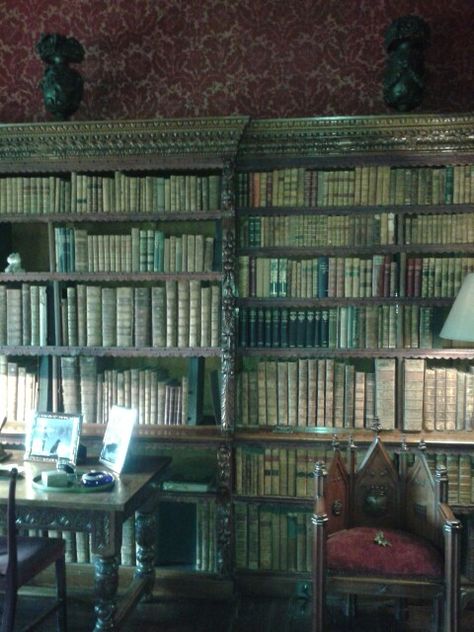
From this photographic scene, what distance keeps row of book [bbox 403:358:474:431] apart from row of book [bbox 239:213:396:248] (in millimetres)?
641

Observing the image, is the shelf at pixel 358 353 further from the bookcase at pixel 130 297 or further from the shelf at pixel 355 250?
the shelf at pixel 355 250

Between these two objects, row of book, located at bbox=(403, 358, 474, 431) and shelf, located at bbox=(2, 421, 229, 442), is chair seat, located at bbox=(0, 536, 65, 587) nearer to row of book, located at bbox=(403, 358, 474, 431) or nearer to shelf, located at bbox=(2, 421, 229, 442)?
shelf, located at bbox=(2, 421, 229, 442)

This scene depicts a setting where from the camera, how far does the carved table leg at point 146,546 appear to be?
3158 millimetres

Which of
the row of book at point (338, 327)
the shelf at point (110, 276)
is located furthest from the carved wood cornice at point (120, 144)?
the row of book at point (338, 327)

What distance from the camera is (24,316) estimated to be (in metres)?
3.34

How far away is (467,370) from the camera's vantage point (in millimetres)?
3281

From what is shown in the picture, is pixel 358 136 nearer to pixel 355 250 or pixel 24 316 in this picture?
pixel 355 250

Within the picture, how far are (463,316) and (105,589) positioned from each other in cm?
186

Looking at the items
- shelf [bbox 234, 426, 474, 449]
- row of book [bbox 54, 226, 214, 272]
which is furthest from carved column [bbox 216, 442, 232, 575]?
row of book [bbox 54, 226, 214, 272]

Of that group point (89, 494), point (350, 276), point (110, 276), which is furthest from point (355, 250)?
point (89, 494)

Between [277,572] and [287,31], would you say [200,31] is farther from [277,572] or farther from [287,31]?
[277,572]

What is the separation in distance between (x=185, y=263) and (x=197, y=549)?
57.2 inches

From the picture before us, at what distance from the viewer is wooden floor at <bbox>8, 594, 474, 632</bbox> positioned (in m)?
2.97

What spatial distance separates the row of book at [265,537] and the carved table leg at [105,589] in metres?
0.87
